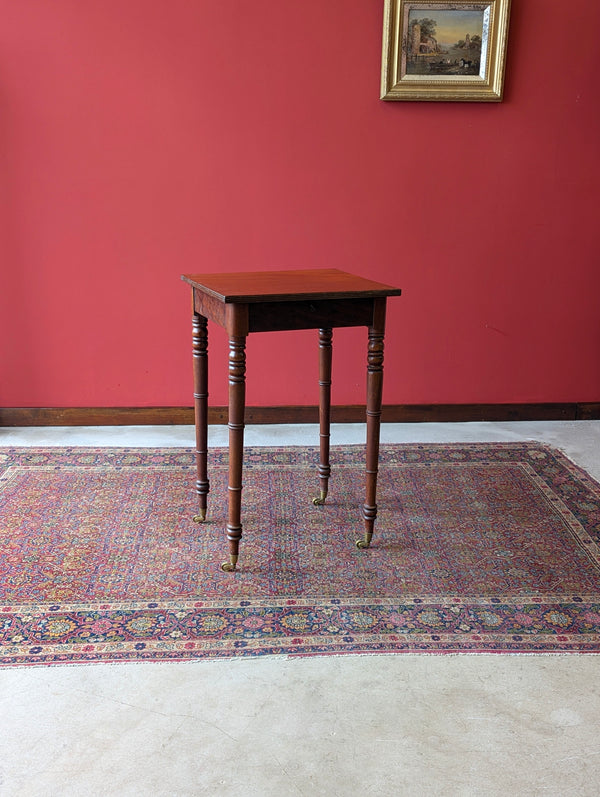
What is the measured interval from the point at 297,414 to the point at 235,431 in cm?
158

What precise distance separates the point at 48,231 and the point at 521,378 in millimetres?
2439

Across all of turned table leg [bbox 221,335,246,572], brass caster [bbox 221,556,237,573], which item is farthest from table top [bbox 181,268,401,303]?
brass caster [bbox 221,556,237,573]

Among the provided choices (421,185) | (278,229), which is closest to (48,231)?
(278,229)

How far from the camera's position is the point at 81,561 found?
2.38 m

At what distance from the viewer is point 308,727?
165 centimetres

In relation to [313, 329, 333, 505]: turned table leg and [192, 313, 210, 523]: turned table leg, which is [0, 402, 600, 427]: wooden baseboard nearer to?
[313, 329, 333, 505]: turned table leg

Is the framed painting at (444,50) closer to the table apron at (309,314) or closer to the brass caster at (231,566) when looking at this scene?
the table apron at (309,314)

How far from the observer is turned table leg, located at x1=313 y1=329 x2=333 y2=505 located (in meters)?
2.73

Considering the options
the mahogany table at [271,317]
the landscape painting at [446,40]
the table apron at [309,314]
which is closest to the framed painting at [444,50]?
the landscape painting at [446,40]

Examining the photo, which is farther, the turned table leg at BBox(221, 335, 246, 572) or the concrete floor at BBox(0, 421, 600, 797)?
the turned table leg at BBox(221, 335, 246, 572)

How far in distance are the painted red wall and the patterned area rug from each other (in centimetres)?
60

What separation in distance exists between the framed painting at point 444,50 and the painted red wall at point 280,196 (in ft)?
0.23

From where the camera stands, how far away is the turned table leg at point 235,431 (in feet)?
7.02

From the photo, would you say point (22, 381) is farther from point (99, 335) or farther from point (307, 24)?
point (307, 24)
